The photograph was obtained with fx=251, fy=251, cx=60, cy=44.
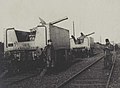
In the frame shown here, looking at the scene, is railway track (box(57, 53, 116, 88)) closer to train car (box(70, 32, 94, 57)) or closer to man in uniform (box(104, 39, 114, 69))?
man in uniform (box(104, 39, 114, 69))

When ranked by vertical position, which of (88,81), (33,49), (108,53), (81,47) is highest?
(81,47)

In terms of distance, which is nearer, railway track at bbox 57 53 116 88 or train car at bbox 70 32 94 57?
railway track at bbox 57 53 116 88

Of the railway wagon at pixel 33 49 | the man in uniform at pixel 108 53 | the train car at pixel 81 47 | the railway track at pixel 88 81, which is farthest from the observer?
the train car at pixel 81 47

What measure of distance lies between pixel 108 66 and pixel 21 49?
565 centimetres

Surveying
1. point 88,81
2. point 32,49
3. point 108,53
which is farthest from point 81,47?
point 88,81

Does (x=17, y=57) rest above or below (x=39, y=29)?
below

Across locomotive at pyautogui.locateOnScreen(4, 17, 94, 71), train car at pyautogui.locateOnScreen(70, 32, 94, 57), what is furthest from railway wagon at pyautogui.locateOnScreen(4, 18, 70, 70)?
train car at pyautogui.locateOnScreen(70, 32, 94, 57)

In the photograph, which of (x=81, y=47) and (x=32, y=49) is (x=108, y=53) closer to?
(x=32, y=49)

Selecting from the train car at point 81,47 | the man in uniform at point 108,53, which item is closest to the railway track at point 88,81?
the man in uniform at point 108,53

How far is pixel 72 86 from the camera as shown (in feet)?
31.1

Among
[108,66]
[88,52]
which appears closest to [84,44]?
[88,52]

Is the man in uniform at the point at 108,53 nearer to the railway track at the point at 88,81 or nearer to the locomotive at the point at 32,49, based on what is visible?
the railway track at the point at 88,81

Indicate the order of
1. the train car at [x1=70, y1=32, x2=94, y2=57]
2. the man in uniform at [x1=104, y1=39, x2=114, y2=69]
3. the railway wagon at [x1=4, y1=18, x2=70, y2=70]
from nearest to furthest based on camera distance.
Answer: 1. the railway wagon at [x1=4, y1=18, x2=70, y2=70]
2. the man in uniform at [x1=104, y1=39, x2=114, y2=69]
3. the train car at [x1=70, y1=32, x2=94, y2=57]

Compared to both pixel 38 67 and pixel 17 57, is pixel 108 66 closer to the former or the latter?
pixel 38 67
